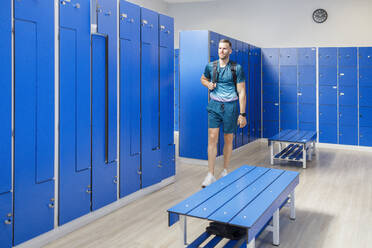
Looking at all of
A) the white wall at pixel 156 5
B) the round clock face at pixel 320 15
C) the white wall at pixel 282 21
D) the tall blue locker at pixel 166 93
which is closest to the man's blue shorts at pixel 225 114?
the tall blue locker at pixel 166 93

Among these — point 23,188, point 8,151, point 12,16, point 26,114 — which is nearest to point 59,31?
point 12,16

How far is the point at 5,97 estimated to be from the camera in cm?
223

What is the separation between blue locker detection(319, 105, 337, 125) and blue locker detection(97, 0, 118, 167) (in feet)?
15.8

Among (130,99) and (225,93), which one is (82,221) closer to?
(130,99)

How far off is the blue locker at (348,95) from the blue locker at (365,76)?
6.5 inches

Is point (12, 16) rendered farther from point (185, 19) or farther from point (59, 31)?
point (185, 19)

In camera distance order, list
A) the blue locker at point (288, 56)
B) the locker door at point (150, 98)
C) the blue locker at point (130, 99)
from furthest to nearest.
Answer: the blue locker at point (288, 56) < the locker door at point (150, 98) < the blue locker at point (130, 99)

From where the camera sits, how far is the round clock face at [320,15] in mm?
7622

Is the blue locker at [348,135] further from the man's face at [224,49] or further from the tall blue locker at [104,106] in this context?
the tall blue locker at [104,106]

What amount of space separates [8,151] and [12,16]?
0.83 m

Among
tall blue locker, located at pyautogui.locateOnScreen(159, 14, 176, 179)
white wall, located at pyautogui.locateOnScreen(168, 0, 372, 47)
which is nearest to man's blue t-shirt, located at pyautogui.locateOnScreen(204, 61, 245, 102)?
tall blue locker, located at pyautogui.locateOnScreen(159, 14, 176, 179)

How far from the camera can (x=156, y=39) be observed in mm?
3779

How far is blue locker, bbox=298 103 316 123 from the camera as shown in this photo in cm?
698

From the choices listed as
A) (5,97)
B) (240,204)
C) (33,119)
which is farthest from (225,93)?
(5,97)
